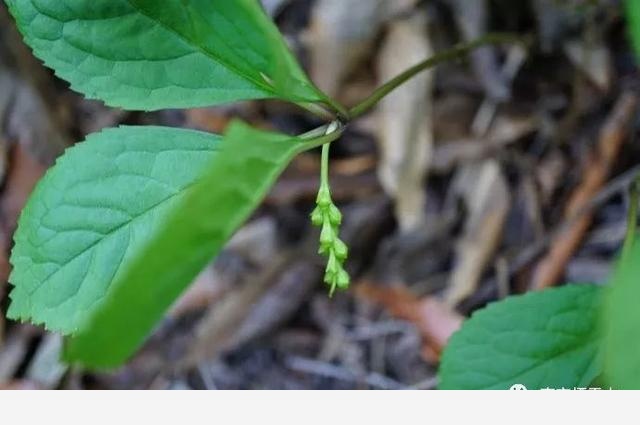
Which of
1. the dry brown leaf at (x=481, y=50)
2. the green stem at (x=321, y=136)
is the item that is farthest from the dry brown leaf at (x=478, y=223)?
the green stem at (x=321, y=136)

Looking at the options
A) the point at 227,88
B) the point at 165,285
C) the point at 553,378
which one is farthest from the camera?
the point at 553,378

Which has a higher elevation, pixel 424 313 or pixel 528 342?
pixel 424 313

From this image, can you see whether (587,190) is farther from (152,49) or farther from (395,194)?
(152,49)

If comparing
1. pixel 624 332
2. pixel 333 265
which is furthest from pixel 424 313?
pixel 624 332

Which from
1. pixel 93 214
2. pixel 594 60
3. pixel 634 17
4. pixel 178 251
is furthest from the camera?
pixel 594 60

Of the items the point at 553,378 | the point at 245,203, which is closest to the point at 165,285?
the point at 245,203

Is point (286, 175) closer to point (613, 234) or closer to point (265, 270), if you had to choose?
point (265, 270)

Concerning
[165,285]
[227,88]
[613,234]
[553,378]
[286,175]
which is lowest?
[165,285]
